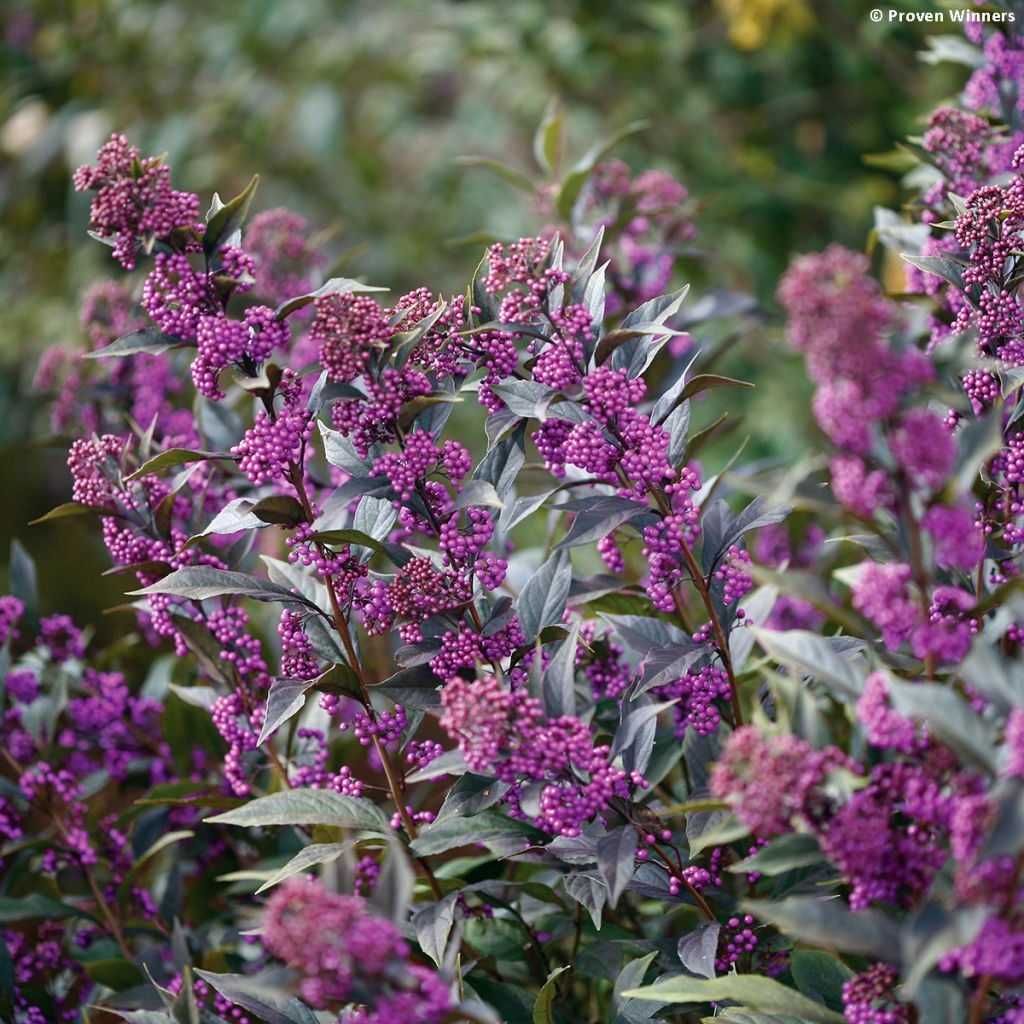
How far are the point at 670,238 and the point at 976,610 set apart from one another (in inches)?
39.4

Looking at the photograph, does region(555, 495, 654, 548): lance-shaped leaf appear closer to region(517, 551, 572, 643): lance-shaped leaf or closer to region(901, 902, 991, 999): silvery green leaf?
region(517, 551, 572, 643): lance-shaped leaf

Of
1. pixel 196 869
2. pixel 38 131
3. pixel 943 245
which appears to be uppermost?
pixel 943 245

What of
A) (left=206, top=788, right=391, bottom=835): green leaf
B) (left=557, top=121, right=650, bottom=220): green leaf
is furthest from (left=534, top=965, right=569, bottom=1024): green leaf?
(left=557, top=121, right=650, bottom=220): green leaf

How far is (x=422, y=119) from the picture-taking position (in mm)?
3600

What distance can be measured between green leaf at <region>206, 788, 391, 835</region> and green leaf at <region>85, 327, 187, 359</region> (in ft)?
1.20

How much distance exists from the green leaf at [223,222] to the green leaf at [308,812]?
1.41ft

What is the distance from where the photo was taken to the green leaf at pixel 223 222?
843 millimetres

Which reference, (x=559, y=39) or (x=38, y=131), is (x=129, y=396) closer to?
(x=559, y=39)

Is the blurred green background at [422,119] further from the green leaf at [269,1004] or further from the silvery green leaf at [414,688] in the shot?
the green leaf at [269,1004]

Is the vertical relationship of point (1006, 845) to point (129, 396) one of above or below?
above

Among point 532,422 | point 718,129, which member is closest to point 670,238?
point 532,422

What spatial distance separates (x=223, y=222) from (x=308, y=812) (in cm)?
47

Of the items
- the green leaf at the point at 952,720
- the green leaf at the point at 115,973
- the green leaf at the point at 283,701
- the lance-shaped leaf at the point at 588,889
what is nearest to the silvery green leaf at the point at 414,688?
the green leaf at the point at 283,701

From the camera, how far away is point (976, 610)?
0.71 meters
